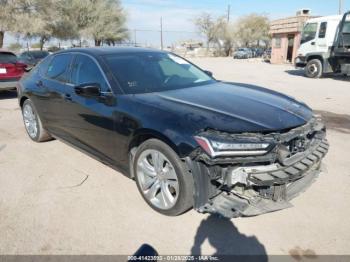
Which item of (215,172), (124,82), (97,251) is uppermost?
(124,82)

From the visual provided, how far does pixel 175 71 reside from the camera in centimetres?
448

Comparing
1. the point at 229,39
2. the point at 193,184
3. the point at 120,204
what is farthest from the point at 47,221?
the point at 229,39

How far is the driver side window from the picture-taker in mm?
3857

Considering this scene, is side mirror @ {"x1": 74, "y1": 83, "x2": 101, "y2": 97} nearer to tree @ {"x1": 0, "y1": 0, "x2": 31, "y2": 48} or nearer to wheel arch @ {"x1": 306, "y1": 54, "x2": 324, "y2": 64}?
wheel arch @ {"x1": 306, "y1": 54, "x2": 324, "y2": 64}

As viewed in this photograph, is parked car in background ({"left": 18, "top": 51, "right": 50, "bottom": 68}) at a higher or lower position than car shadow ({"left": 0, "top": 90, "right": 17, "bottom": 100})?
higher

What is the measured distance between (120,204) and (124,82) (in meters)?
1.36

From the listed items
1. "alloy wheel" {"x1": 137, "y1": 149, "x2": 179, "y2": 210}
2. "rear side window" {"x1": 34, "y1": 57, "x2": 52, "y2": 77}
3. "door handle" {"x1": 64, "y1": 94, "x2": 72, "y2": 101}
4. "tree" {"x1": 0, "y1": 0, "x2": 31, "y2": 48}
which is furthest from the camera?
"tree" {"x1": 0, "y1": 0, "x2": 31, "y2": 48}

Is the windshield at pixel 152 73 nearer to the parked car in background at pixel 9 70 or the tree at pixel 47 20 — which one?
the parked car in background at pixel 9 70

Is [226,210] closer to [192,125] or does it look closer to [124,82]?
[192,125]

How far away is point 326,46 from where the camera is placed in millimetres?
15594

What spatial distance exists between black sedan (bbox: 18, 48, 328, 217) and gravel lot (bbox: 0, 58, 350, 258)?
296mm

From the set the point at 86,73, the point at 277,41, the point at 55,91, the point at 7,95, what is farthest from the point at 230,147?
the point at 277,41

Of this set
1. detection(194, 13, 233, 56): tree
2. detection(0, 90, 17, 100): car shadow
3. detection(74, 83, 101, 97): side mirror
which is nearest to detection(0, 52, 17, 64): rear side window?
detection(0, 90, 17, 100): car shadow

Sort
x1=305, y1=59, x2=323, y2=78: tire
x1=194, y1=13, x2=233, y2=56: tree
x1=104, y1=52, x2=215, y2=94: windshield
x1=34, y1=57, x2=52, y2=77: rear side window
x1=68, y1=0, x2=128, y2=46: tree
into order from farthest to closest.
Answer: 1. x1=194, y1=13, x2=233, y2=56: tree
2. x1=68, y1=0, x2=128, y2=46: tree
3. x1=305, y1=59, x2=323, y2=78: tire
4. x1=34, y1=57, x2=52, y2=77: rear side window
5. x1=104, y1=52, x2=215, y2=94: windshield
